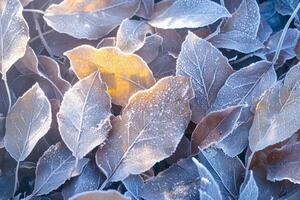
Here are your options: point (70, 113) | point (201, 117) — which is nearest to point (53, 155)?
point (70, 113)

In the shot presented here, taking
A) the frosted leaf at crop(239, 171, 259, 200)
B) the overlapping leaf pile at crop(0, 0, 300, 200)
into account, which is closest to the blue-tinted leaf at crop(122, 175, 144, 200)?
the overlapping leaf pile at crop(0, 0, 300, 200)

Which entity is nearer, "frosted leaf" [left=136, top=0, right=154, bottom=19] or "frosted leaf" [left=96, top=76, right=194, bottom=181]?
"frosted leaf" [left=96, top=76, right=194, bottom=181]

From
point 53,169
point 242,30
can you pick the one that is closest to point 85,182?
point 53,169

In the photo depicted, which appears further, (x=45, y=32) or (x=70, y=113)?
(x=45, y=32)

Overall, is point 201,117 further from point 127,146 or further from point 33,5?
point 33,5

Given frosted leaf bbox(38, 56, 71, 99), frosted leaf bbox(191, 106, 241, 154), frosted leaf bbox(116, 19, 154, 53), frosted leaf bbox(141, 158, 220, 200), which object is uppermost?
frosted leaf bbox(116, 19, 154, 53)

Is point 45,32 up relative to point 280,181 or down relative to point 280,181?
up

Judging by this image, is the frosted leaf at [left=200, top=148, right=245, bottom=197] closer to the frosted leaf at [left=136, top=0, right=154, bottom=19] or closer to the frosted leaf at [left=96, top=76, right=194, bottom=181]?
the frosted leaf at [left=96, top=76, right=194, bottom=181]

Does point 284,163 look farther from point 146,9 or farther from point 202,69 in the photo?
point 146,9

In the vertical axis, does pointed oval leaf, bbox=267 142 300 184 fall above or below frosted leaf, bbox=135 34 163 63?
below
